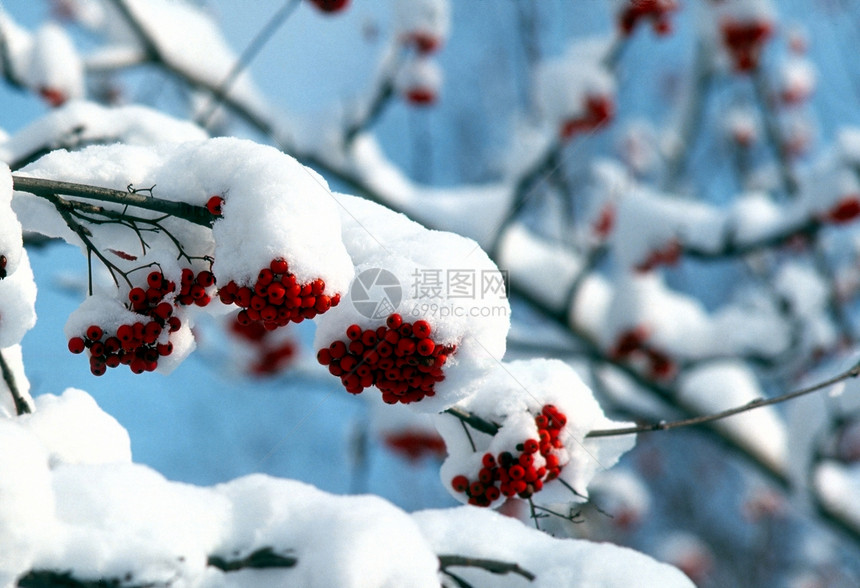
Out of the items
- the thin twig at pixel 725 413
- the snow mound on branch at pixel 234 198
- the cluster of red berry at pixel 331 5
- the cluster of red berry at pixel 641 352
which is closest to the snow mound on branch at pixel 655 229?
the cluster of red berry at pixel 641 352

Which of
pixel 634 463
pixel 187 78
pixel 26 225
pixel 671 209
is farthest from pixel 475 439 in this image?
pixel 634 463

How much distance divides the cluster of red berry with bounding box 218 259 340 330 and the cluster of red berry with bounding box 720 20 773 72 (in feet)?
15.1

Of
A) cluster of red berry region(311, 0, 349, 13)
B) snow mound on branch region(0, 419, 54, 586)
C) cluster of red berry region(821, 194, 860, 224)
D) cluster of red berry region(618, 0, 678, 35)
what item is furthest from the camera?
cluster of red berry region(821, 194, 860, 224)

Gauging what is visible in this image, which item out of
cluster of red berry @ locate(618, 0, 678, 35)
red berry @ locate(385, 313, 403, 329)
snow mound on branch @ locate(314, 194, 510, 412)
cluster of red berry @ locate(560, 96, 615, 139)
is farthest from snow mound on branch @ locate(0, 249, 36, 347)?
cluster of red berry @ locate(618, 0, 678, 35)

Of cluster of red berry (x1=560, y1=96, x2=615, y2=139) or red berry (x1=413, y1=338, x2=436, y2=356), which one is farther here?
cluster of red berry (x1=560, y1=96, x2=615, y2=139)

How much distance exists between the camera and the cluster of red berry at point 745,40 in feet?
15.2

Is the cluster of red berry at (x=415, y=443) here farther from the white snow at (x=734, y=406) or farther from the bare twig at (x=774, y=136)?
the bare twig at (x=774, y=136)

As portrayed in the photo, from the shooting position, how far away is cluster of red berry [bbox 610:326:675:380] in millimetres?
4965

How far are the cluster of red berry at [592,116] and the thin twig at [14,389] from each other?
379cm

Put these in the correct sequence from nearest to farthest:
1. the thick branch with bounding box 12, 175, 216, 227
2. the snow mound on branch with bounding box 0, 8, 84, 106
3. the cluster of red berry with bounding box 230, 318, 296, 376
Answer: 1. the thick branch with bounding box 12, 175, 216, 227
2. the snow mound on branch with bounding box 0, 8, 84, 106
3. the cluster of red berry with bounding box 230, 318, 296, 376

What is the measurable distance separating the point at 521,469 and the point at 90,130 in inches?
85.0

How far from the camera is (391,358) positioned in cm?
137

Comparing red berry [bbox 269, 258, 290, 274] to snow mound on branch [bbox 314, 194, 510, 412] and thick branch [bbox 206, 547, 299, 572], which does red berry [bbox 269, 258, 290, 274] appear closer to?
snow mound on branch [bbox 314, 194, 510, 412]

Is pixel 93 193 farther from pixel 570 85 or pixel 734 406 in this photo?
pixel 734 406
